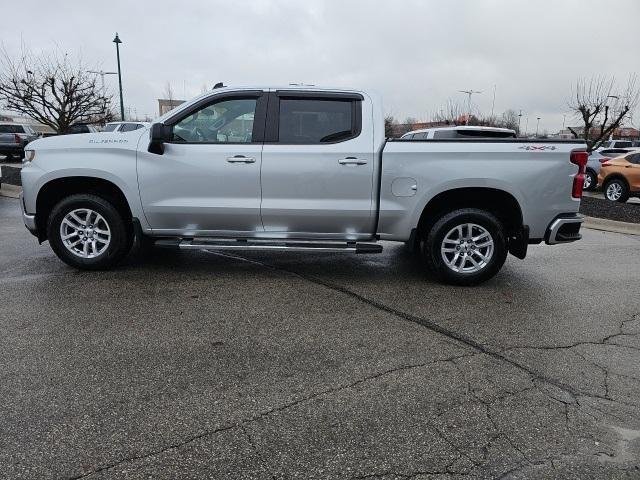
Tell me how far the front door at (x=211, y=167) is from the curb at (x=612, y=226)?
7.36 metres

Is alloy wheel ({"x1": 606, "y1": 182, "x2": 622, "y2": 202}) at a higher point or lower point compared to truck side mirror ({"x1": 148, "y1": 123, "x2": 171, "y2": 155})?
lower

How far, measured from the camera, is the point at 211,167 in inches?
209

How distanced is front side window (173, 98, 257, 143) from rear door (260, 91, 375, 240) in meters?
0.27

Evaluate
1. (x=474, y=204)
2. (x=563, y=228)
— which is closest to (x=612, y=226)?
(x=563, y=228)

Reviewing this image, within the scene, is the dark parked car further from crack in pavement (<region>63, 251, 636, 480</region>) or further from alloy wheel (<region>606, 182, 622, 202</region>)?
alloy wheel (<region>606, 182, 622, 202</region>)

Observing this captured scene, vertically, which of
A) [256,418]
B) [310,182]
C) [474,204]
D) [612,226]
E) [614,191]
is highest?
[310,182]

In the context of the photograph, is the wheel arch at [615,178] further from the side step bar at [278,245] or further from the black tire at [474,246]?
the side step bar at [278,245]

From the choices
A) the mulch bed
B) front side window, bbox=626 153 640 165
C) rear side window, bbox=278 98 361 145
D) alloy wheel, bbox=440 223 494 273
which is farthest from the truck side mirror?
front side window, bbox=626 153 640 165

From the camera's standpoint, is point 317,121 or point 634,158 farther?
point 634,158

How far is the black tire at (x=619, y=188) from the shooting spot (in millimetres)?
14172

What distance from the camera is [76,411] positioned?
9.54ft

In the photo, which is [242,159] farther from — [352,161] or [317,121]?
[352,161]

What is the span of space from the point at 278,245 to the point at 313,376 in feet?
7.12

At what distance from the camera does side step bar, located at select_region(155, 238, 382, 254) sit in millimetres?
5270
